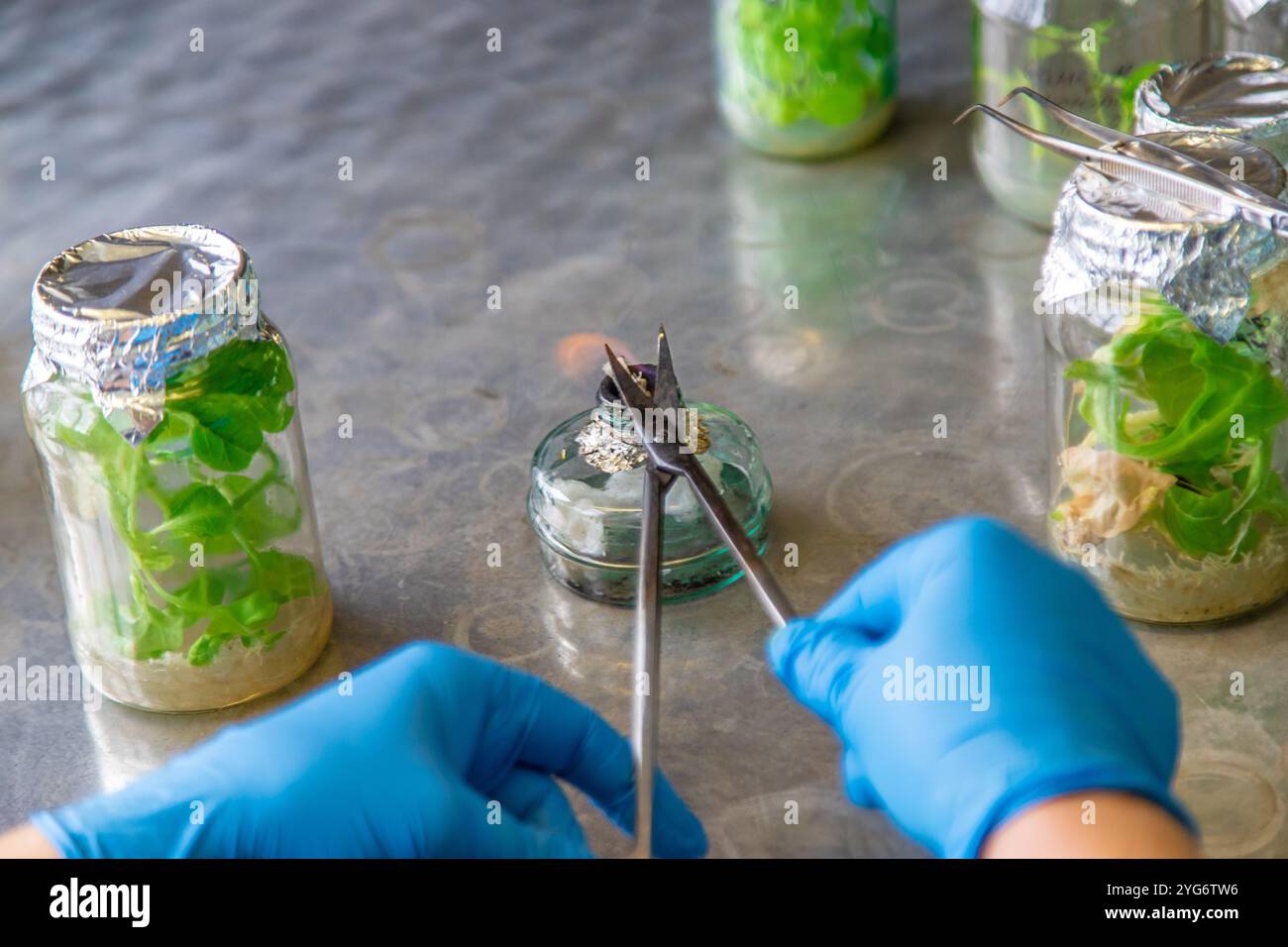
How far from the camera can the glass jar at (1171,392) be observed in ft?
2.98

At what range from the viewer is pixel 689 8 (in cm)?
186

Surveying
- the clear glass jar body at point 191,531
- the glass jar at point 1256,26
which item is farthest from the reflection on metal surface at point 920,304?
the clear glass jar body at point 191,531

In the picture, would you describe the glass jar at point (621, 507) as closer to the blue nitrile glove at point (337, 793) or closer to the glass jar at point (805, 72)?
the blue nitrile glove at point (337, 793)

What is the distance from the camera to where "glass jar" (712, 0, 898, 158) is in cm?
146

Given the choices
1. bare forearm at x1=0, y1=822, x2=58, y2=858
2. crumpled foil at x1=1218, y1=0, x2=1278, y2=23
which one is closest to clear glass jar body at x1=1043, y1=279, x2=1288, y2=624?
crumpled foil at x1=1218, y1=0, x2=1278, y2=23

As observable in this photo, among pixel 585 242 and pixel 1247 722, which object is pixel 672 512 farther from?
pixel 585 242

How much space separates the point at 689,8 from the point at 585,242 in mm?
517

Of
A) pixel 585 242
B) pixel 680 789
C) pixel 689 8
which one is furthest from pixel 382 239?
pixel 680 789

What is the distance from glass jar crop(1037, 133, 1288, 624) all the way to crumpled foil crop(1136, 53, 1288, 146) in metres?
0.06

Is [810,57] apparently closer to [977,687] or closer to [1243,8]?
[1243,8]

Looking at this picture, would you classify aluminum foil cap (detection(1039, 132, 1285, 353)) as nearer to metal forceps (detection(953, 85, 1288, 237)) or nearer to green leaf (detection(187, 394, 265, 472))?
metal forceps (detection(953, 85, 1288, 237))

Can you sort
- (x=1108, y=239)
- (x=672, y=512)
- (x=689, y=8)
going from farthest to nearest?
1. (x=689, y=8)
2. (x=672, y=512)
3. (x=1108, y=239)

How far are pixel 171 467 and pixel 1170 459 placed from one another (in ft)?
1.97

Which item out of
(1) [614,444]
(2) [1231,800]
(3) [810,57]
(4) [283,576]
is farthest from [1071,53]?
(4) [283,576]
